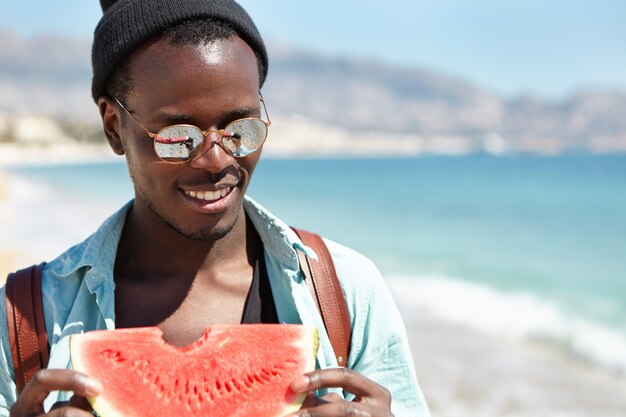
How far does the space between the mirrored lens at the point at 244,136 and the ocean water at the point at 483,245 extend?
8.37 meters

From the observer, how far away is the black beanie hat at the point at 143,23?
6.38 feet

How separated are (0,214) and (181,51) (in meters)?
20.5

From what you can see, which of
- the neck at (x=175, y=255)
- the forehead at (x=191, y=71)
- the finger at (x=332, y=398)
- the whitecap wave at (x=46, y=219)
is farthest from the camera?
the whitecap wave at (x=46, y=219)

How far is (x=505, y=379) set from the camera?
8188mm

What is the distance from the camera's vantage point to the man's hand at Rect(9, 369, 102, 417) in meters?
1.52

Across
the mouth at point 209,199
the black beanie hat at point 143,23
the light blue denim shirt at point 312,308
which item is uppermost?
the black beanie hat at point 143,23

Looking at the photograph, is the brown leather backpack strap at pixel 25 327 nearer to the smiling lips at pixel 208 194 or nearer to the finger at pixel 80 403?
the finger at pixel 80 403

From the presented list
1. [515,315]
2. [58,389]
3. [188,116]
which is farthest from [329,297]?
[515,315]

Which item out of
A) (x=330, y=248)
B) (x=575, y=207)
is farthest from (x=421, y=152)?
(x=330, y=248)

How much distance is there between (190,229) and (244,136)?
1.04 feet

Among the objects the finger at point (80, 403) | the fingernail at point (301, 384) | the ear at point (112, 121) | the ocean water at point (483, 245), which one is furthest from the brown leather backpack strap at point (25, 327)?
the ocean water at point (483, 245)

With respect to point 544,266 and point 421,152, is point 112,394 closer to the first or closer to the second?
point 544,266

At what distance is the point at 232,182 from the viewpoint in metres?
1.99

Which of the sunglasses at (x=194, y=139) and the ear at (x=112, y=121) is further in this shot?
the ear at (x=112, y=121)
